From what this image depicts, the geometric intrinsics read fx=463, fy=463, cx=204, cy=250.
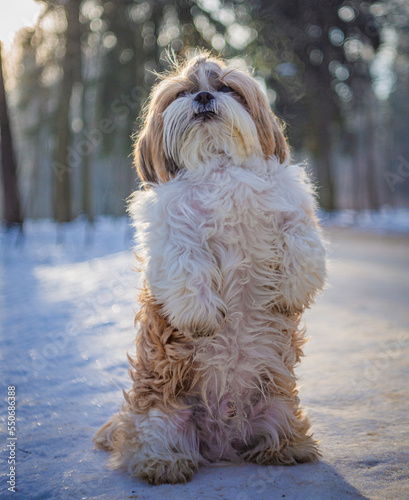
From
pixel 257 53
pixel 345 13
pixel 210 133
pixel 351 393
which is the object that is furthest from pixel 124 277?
pixel 345 13

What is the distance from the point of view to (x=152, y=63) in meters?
16.8

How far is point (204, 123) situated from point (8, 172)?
9733mm

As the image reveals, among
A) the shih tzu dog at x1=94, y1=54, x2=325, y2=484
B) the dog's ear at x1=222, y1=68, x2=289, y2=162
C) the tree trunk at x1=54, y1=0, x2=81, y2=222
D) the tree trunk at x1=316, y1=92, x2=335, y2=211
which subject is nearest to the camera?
the shih tzu dog at x1=94, y1=54, x2=325, y2=484

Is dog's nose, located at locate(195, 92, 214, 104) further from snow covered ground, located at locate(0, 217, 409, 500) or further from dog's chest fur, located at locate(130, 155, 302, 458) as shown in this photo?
snow covered ground, located at locate(0, 217, 409, 500)

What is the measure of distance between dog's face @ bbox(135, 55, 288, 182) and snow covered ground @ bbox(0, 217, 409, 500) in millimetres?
1648

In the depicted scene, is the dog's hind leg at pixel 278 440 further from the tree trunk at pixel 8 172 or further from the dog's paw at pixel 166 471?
the tree trunk at pixel 8 172

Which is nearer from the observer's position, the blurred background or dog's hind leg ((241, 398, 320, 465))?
dog's hind leg ((241, 398, 320, 465))

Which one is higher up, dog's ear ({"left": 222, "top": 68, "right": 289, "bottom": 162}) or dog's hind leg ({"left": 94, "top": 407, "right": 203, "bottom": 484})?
dog's ear ({"left": 222, "top": 68, "right": 289, "bottom": 162})

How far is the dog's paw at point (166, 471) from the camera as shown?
2240mm

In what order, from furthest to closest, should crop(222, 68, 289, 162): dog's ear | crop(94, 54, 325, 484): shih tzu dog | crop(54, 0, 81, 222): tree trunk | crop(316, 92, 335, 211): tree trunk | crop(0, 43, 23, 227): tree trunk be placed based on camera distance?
crop(316, 92, 335, 211): tree trunk → crop(54, 0, 81, 222): tree trunk → crop(0, 43, 23, 227): tree trunk → crop(222, 68, 289, 162): dog's ear → crop(94, 54, 325, 484): shih tzu dog

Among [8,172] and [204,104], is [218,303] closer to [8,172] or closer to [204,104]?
[204,104]

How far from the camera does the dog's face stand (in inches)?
100

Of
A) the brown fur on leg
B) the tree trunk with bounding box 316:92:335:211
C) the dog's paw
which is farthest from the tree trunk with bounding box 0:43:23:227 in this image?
the tree trunk with bounding box 316:92:335:211

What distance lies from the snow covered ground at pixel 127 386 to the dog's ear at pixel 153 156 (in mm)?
1537
